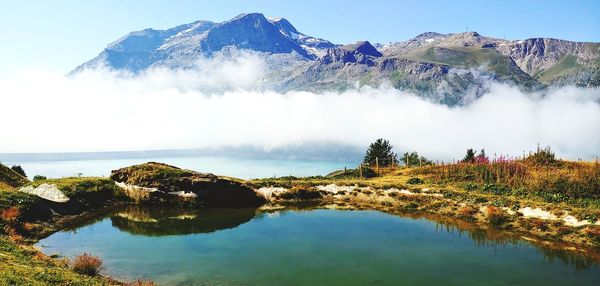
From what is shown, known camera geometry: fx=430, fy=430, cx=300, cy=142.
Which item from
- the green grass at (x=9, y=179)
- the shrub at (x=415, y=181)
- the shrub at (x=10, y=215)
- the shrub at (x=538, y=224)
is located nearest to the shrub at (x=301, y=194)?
the shrub at (x=415, y=181)

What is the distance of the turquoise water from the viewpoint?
94.5 ft

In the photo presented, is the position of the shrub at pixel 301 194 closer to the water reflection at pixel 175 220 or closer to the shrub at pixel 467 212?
the water reflection at pixel 175 220

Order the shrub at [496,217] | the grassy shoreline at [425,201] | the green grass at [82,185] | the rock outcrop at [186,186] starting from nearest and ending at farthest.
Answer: the grassy shoreline at [425,201]
the shrub at [496,217]
the green grass at [82,185]
the rock outcrop at [186,186]

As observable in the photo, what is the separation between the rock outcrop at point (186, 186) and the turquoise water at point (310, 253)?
23.4ft

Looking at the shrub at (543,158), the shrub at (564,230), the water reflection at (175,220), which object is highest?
the shrub at (543,158)

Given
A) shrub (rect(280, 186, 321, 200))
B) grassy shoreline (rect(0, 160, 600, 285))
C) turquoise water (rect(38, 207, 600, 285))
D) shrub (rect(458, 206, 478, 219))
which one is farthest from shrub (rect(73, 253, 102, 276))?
shrub (rect(458, 206, 478, 219))

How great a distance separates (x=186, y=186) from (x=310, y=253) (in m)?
27.0

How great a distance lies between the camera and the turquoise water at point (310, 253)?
2880 cm

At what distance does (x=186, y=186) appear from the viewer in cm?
5603

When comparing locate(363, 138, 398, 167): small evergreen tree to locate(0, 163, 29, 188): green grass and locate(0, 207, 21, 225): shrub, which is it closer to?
locate(0, 163, 29, 188): green grass

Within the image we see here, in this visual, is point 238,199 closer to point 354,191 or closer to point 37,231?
point 354,191

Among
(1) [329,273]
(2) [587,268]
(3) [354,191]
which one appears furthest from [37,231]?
(2) [587,268]

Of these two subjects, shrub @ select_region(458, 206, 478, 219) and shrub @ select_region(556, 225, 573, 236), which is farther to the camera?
Result: shrub @ select_region(458, 206, 478, 219)

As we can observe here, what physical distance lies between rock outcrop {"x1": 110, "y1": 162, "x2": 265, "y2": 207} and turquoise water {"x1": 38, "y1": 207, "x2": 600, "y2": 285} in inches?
Answer: 281
